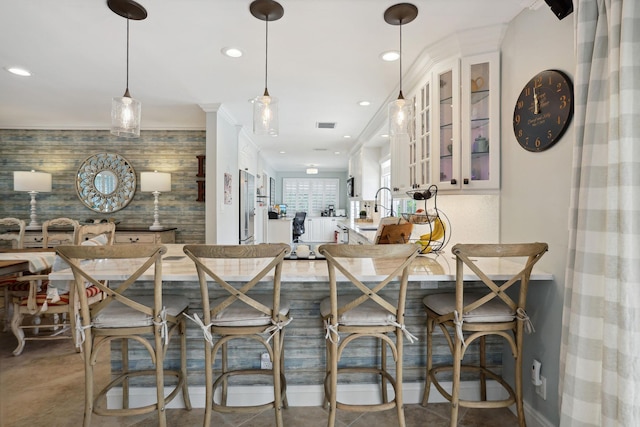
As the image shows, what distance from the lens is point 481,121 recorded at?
2307 millimetres

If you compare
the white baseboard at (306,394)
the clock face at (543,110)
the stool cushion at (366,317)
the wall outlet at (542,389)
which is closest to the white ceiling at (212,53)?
the clock face at (543,110)

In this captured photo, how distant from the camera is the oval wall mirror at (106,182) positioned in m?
5.23

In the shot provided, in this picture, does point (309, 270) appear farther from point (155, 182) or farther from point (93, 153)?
point (93, 153)

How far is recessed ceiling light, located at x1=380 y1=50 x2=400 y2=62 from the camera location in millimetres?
2693

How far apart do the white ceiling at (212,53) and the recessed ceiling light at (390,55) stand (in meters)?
0.06

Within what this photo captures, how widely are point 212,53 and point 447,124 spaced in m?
1.91

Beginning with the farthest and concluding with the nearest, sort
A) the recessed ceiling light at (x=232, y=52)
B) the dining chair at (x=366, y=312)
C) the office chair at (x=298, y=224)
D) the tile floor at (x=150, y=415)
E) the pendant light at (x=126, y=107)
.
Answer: the office chair at (x=298, y=224), the recessed ceiling light at (x=232, y=52), the pendant light at (x=126, y=107), the tile floor at (x=150, y=415), the dining chair at (x=366, y=312)

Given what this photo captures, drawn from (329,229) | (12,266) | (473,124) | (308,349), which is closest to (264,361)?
(308,349)

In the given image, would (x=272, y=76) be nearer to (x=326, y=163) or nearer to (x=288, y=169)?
(x=326, y=163)

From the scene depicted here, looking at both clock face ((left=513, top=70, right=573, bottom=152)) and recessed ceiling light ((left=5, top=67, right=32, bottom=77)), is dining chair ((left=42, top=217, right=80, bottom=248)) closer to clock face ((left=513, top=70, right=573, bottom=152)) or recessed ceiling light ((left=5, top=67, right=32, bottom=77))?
recessed ceiling light ((left=5, top=67, right=32, bottom=77))

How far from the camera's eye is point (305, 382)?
2.15m

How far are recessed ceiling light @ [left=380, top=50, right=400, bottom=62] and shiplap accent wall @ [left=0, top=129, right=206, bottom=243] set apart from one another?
3438 millimetres

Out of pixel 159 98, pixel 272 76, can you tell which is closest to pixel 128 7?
pixel 272 76

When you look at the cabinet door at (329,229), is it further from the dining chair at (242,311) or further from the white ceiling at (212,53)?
the dining chair at (242,311)
